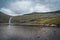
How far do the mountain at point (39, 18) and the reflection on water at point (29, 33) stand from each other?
11 centimetres

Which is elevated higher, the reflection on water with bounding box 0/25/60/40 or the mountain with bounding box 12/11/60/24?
the mountain with bounding box 12/11/60/24

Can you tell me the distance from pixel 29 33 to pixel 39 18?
330mm

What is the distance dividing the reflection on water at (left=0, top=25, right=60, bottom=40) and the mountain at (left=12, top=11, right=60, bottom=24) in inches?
4.3

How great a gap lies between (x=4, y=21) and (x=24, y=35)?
456mm

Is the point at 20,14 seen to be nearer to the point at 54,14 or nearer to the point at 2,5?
the point at 2,5

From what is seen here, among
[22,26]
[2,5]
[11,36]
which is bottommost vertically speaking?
[11,36]

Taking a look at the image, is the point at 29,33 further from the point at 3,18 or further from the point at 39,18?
the point at 3,18

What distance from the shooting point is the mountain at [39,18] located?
268 cm

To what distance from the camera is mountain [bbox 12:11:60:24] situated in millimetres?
2684

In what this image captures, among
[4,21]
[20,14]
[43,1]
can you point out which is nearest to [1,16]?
[4,21]

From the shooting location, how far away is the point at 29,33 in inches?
108

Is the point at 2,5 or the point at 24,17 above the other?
the point at 2,5

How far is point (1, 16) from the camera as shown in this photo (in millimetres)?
2816

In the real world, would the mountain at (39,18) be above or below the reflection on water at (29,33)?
above
